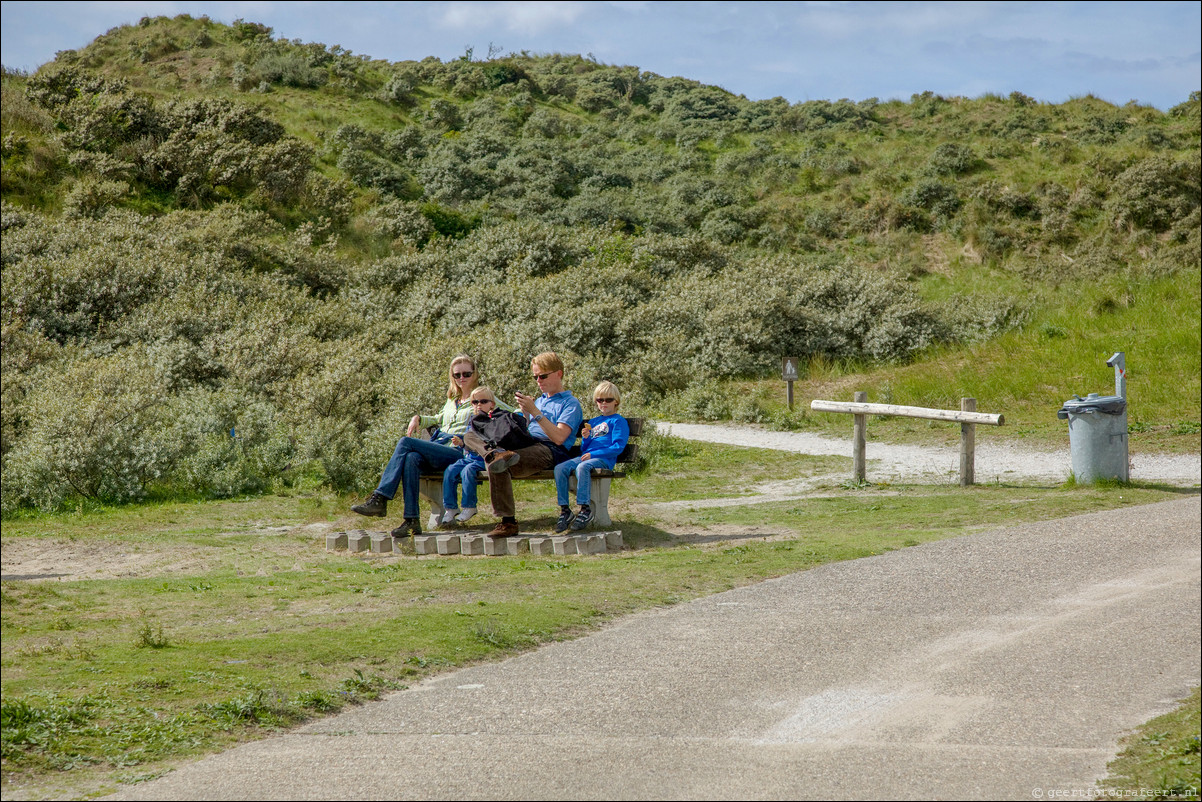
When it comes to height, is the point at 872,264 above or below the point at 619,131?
below

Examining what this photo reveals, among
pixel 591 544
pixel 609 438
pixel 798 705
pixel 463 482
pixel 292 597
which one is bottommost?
pixel 798 705

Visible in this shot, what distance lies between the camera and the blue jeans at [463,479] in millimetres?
8875

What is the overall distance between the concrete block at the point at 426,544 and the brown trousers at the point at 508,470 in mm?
535

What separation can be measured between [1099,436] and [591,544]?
5660 millimetres

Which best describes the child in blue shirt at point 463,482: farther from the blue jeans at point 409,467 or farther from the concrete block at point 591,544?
the concrete block at point 591,544

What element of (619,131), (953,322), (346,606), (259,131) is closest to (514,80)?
(619,131)

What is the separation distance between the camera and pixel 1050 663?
495 cm

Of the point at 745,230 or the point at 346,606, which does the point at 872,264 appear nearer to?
the point at 745,230

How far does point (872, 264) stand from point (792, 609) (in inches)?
1096

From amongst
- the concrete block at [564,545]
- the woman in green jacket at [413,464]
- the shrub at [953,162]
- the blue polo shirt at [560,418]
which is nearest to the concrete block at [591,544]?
the concrete block at [564,545]

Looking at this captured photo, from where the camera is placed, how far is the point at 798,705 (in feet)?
15.1

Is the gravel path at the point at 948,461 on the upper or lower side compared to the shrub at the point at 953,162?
lower

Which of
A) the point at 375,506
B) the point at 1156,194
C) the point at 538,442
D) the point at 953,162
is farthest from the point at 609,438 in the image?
the point at 953,162

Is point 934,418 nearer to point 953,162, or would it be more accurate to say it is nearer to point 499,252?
point 499,252
